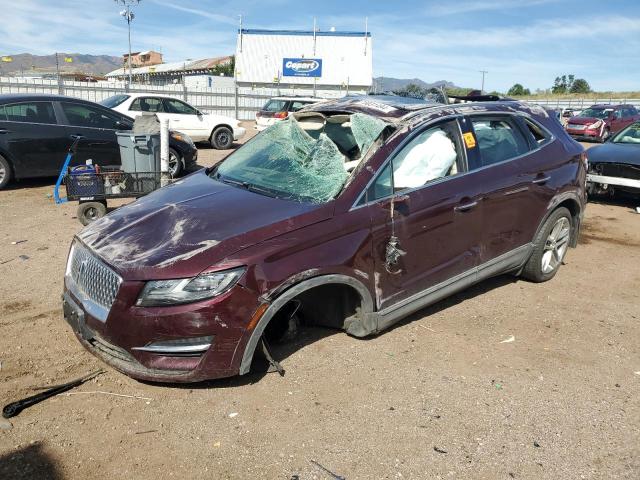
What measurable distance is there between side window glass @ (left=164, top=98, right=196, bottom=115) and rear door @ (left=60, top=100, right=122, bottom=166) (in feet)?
15.5

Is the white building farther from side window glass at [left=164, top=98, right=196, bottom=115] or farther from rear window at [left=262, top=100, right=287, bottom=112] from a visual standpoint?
side window glass at [left=164, top=98, right=196, bottom=115]

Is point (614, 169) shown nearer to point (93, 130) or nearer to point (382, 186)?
point (382, 186)

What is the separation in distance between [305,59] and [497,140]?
134 feet

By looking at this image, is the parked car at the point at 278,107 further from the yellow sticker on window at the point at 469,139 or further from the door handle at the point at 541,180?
the yellow sticker on window at the point at 469,139

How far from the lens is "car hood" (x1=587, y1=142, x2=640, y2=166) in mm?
8586

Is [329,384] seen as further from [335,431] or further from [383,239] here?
[383,239]

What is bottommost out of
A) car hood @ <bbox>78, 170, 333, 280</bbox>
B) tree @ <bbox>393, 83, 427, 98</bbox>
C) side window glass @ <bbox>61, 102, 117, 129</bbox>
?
car hood @ <bbox>78, 170, 333, 280</bbox>

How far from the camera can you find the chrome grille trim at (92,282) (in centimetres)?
306

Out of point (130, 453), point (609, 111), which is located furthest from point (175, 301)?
point (609, 111)

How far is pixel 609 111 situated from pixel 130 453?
83.5 feet

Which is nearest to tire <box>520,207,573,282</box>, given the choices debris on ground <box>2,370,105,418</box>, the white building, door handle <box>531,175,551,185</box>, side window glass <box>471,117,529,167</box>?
door handle <box>531,175,551,185</box>

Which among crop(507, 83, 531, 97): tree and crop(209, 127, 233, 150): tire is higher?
crop(507, 83, 531, 97): tree

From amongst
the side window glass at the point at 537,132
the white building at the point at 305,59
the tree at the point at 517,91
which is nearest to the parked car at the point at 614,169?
the side window glass at the point at 537,132

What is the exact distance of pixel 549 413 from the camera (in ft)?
10.3
